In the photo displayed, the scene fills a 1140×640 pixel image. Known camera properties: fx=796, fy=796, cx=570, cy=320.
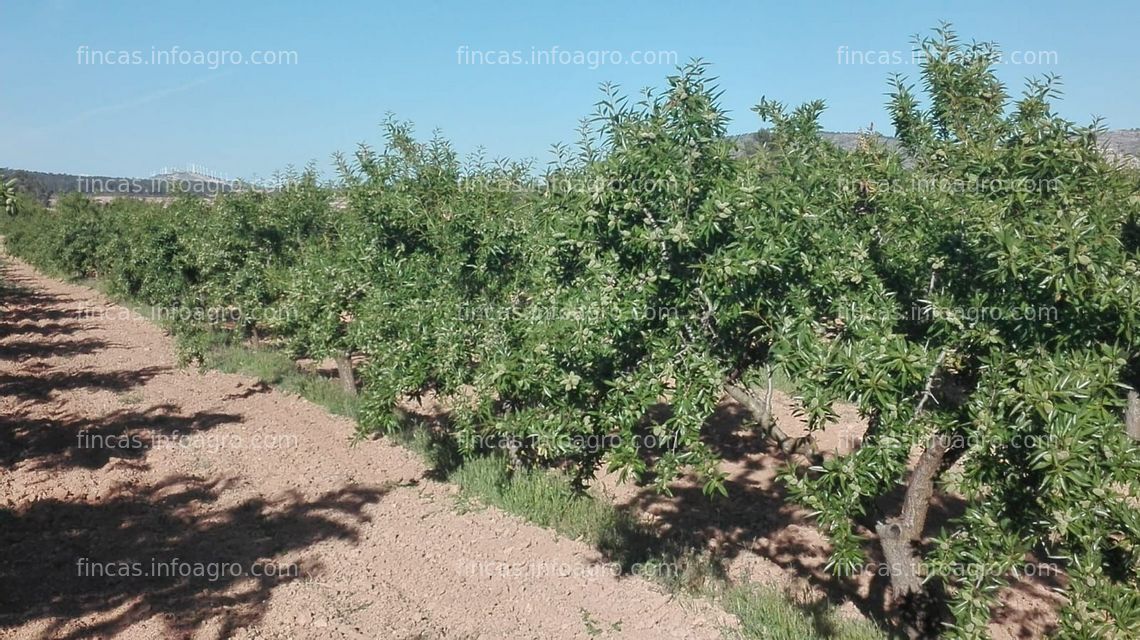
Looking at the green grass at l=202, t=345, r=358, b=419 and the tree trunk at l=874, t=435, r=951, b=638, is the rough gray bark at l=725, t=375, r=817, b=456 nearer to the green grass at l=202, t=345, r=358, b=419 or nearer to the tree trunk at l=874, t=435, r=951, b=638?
the tree trunk at l=874, t=435, r=951, b=638

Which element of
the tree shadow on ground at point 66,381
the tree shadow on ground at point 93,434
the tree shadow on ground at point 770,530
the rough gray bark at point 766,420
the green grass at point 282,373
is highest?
the rough gray bark at point 766,420

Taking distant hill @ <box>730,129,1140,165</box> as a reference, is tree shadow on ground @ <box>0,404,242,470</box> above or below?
below

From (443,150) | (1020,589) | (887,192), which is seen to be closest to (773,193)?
(887,192)

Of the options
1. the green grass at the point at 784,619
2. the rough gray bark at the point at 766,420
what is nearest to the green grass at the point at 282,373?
the green grass at the point at 784,619

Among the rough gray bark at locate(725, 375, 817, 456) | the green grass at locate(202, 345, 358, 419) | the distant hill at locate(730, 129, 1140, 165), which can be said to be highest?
the distant hill at locate(730, 129, 1140, 165)

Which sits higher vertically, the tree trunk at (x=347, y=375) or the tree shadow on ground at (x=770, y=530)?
the tree trunk at (x=347, y=375)

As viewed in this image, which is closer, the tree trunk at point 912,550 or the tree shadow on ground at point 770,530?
the tree trunk at point 912,550

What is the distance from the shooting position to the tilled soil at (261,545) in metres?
6.18

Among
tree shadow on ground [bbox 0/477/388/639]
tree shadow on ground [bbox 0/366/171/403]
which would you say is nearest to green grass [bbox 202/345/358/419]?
tree shadow on ground [bbox 0/366/171/403]

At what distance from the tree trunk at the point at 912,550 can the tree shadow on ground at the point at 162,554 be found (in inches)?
189

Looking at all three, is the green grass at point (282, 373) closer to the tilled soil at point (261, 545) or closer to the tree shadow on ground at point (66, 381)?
the tilled soil at point (261, 545)

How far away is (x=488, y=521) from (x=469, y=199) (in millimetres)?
3535

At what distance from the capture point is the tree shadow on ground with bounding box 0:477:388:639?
243 inches

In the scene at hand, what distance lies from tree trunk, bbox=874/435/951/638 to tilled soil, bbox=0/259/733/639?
1.33 meters
